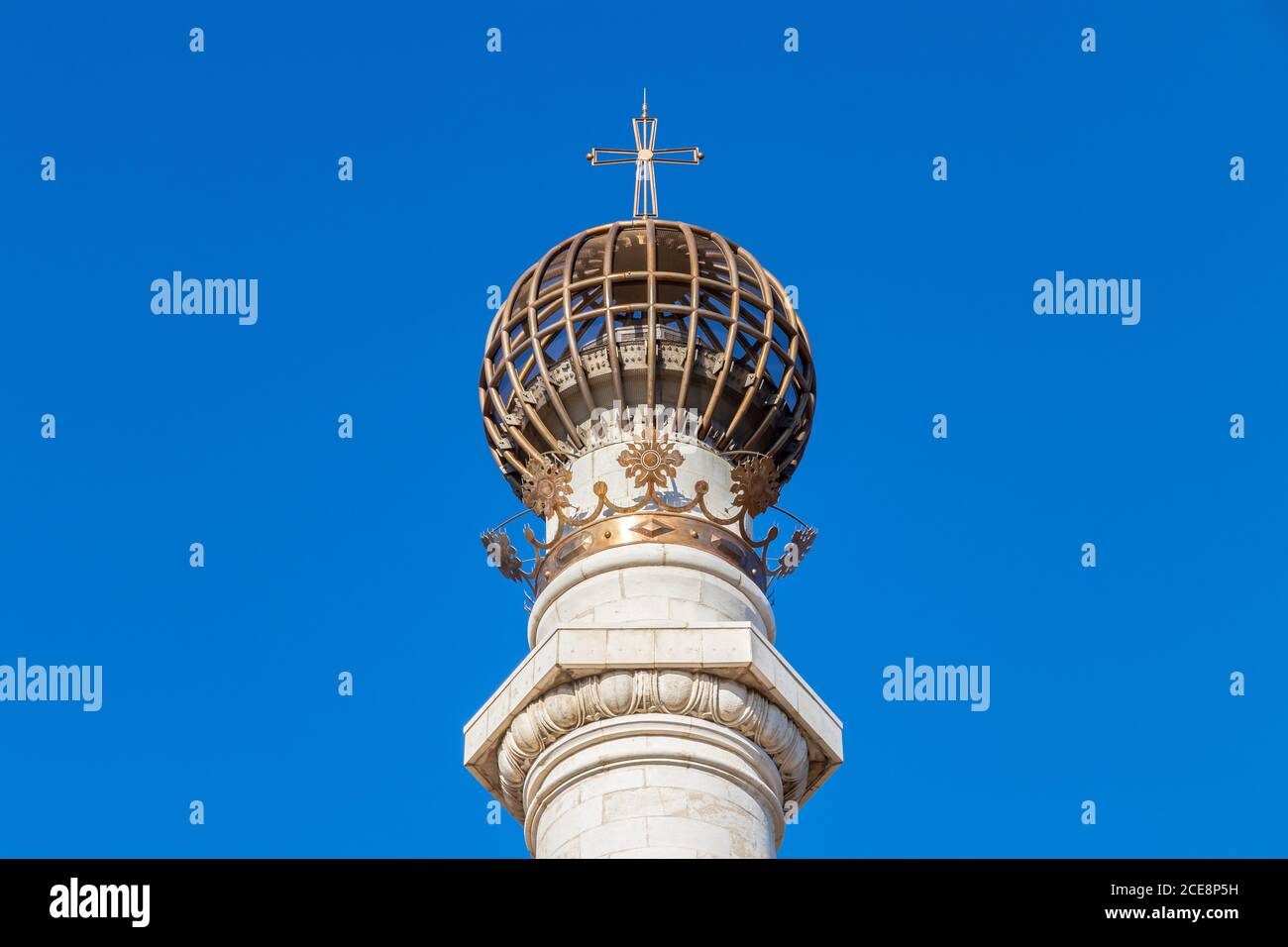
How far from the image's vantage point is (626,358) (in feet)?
114

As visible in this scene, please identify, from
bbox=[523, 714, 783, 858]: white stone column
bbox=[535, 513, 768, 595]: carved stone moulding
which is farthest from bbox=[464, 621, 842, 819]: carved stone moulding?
bbox=[535, 513, 768, 595]: carved stone moulding

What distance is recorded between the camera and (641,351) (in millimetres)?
34844

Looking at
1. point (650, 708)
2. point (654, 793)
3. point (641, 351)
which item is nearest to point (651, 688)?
point (650, 708)

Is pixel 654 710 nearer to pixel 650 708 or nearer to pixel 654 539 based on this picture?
pixel 650 708

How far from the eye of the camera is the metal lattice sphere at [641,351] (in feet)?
114

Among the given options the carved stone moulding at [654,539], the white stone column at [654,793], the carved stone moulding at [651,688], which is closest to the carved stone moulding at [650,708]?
the carved stone moulding at [651,688]

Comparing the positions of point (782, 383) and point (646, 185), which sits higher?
point (646, 185)

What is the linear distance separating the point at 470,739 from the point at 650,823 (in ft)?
12.4

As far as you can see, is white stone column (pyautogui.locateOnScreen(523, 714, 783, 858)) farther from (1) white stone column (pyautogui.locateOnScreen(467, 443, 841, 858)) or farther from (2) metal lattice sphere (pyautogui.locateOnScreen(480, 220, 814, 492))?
(2) metal lattice sphere (pyautogui.locateOnScreen(480, 220, 814, 492))

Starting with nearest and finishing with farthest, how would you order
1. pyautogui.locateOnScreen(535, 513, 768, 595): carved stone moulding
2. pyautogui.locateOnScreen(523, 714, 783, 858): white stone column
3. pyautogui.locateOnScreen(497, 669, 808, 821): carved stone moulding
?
1. pyautogui.locateOnScreen(523, 714, 783, 858): white stone column
2. pyautogui.locateOnScreen(497, 669, 808, 821): carved stone moulding
3. pyautogui.locateOnScreen(535, 513, 768, 595): carved stone moulding

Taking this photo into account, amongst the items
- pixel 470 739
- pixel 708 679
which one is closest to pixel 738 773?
pixel 708 679

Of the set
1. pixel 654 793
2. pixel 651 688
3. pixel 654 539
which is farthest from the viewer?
pixel 654 539

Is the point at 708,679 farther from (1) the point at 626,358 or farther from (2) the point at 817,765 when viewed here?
(1) the point at 626,358

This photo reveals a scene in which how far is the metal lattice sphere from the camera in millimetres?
34844
